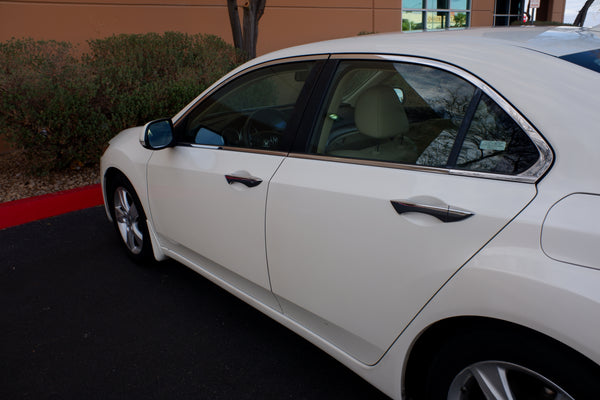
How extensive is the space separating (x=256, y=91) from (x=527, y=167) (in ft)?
5.45

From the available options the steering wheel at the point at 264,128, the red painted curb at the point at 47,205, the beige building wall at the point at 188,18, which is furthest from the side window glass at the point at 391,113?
the beige building wall at the point at 188,18

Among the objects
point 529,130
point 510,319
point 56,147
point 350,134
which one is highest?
point 529,130

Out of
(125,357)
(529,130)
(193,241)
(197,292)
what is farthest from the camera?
(197,292)

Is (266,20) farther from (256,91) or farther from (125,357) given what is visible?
(125,357)

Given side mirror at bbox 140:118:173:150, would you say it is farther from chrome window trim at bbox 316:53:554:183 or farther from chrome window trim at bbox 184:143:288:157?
chrome window trim at bbox 316:53:554:183

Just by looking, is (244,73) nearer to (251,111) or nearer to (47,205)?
(251,111)

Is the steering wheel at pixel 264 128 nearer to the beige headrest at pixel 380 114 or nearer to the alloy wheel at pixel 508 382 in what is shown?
the beige headrest at pixel 380 114

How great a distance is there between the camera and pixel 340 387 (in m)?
2.42

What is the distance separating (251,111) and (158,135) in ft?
1.95

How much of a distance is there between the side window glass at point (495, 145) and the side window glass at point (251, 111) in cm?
95

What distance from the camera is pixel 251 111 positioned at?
291cm

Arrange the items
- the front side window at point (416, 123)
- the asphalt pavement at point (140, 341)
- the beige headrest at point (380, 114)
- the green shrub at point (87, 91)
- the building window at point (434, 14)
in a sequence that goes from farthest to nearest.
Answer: the building window at point (434, 14)
the green shrub at point (87, 91)
the asphalt pavement at point (140, 341)
the beige headrest at point (380, 114)
the front side window at point (416, 123)

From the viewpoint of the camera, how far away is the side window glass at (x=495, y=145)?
1571mm

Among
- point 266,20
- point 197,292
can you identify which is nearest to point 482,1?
point 266,20
